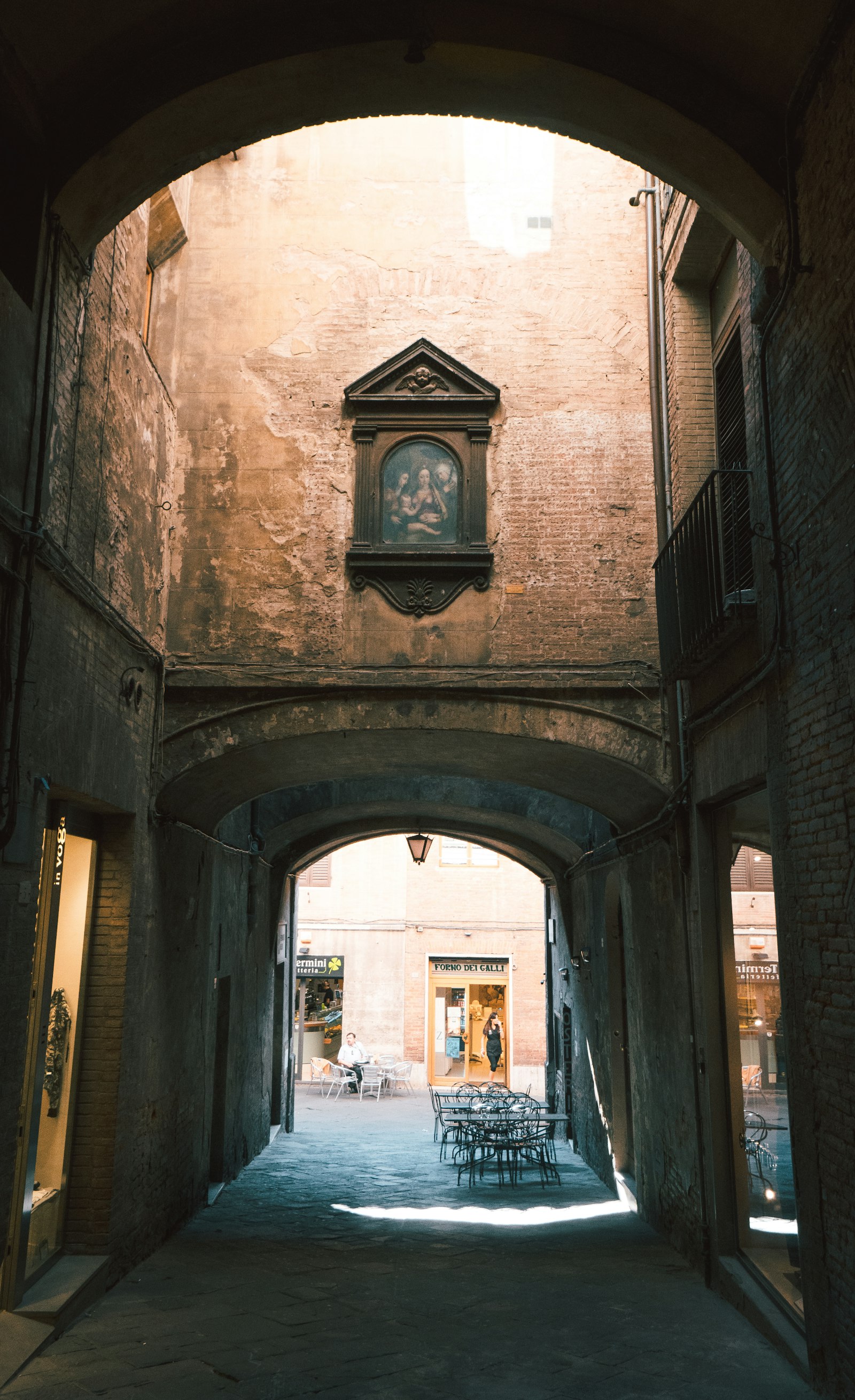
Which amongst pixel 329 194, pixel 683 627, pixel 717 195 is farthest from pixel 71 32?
pixel 683 627

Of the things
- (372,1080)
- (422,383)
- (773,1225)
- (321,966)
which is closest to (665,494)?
(422,383)

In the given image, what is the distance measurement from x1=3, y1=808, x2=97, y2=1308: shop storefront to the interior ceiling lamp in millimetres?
7674

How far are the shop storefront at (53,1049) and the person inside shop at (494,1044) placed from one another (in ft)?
54.5

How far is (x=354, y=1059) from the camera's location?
2125cm

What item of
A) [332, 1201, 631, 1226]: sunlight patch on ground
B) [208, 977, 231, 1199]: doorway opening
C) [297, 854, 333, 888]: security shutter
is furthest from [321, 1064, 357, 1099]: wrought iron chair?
[332, 1201, 631, 1226]: sunlight patch on ground

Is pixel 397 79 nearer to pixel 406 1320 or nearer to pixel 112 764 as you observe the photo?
pixel 112 764

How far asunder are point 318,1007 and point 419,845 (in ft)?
35.1

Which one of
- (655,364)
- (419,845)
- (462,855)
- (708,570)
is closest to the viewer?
(708,570)

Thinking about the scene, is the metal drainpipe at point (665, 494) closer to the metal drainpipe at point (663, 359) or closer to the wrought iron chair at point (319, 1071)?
the metal drainpipe at point (663, 359)

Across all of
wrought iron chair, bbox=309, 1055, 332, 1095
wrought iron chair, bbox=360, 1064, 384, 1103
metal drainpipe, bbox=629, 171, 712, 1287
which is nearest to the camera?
metal drainpipe, bbox=629, 171, 712, 1287

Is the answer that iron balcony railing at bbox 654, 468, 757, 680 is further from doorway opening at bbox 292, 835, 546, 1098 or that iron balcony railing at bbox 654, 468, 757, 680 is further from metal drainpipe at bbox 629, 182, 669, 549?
doorway opening at bbox 292, 835, 546, 1098

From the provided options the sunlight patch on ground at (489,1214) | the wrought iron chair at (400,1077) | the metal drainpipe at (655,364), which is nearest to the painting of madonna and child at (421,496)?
the metal drainpipe at (655,364)

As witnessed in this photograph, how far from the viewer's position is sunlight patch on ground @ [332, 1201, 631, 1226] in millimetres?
9820

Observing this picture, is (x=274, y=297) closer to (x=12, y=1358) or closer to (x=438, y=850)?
(x=12, y=1358)
